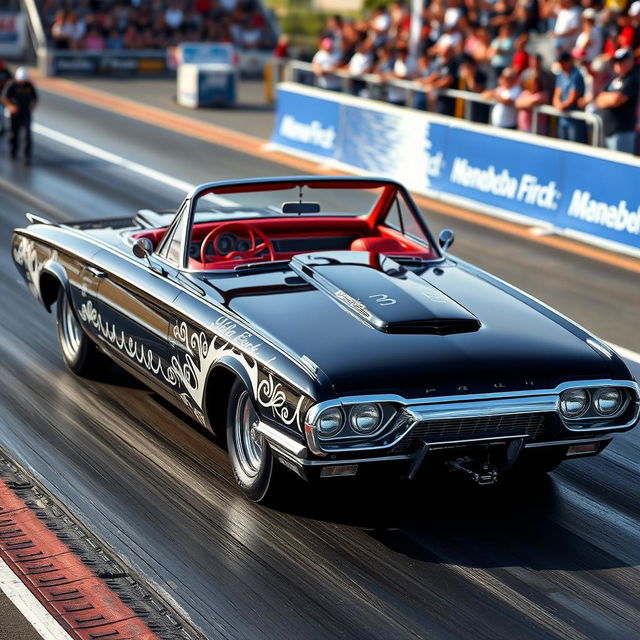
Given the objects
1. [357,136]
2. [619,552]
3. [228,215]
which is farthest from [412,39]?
[619,552]

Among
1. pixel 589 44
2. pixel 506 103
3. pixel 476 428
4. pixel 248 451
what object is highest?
pixel 589 44

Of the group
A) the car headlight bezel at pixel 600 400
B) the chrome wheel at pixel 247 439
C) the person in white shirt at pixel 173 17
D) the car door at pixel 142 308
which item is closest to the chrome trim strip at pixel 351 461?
the chrome wheel at pixel 247 439

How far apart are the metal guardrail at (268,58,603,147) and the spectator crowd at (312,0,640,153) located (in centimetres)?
4

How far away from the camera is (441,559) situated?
6297 mm

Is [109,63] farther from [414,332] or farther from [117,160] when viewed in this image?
[414,332]

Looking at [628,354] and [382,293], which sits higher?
[382,293]

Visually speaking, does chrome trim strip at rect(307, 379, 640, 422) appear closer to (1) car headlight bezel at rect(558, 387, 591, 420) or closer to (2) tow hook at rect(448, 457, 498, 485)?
(1) car headlight bezel at rect(558, 387, 591, 420)

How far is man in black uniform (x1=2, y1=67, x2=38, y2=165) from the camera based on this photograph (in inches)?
787

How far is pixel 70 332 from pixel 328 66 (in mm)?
14681

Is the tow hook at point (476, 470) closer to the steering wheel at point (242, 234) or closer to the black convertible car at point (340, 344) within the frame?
the black convertible car at point (340, 344)

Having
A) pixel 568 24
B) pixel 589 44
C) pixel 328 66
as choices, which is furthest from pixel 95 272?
pixel 328 66

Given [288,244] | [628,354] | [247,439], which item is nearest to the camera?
[247,439]

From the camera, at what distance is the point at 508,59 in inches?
774

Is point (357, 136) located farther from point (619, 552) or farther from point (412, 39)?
point (619, 552)
